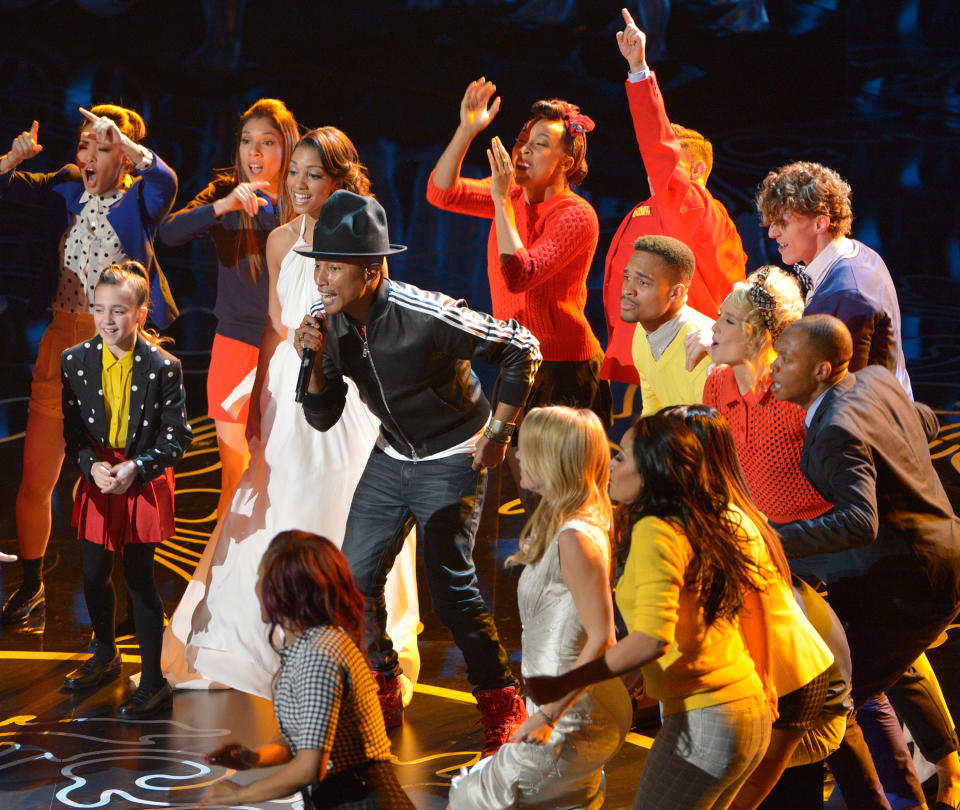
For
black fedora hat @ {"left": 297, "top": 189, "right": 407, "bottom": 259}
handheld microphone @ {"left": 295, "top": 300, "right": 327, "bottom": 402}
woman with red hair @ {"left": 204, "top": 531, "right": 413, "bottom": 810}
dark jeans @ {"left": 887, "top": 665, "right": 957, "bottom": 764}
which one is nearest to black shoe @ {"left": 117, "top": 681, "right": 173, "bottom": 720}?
handheld microphone @ {"left": 295, "top": 300, "right": 327, "bottom": 402}

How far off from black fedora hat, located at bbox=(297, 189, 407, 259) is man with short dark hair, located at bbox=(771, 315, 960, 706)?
3.65ft

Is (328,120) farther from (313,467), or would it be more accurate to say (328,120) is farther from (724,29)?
(313,467)

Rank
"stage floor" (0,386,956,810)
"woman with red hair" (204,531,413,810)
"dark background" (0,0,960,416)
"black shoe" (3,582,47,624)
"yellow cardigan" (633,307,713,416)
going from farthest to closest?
"dark background" (0,0,960,416), "black shoe" (3,582,47,624), "yellow cardigan" (633,307,713,416), "stage floor" (0,386,956,810), "woman with red hair" (204,531,413,810)

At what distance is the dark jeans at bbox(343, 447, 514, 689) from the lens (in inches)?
138

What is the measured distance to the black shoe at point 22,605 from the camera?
4.50 metres

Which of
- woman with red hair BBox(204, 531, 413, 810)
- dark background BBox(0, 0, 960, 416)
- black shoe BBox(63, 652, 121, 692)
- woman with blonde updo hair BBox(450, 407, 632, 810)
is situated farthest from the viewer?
dark background BBox(0, 0, 960, 416)

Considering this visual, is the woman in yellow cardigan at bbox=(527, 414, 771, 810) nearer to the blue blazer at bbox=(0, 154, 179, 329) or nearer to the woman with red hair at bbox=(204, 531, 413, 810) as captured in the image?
the woman with red hair at bbox=(204, 531, 413, 810)

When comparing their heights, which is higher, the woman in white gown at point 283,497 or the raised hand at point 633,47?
the raised hand at point 633,47

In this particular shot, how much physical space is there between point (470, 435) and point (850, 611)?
1132mm

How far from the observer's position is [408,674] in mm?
3980

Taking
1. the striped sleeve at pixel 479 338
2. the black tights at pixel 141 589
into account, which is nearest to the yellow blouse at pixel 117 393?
the black tights at pixel 141 589

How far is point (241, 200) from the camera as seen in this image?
4453 millimetres

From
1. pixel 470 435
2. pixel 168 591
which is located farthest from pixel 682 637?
pixel 168 591

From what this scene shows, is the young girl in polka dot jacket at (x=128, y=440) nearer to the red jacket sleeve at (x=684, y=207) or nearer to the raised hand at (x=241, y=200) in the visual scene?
the raised hand at (x=241, y=200)
